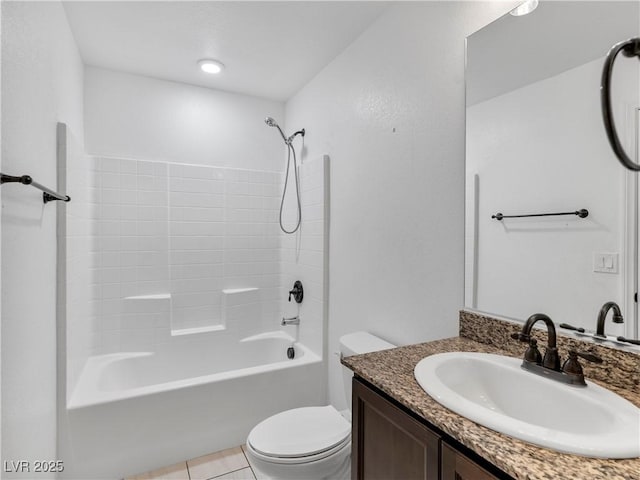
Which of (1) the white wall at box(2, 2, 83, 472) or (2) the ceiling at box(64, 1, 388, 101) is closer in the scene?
(1) the white wall at box(2, 2, 83, 472)

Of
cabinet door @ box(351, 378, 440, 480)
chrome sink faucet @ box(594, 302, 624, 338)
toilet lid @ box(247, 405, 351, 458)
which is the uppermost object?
chrome sink faucet @ box(594, 302, 624, 338)

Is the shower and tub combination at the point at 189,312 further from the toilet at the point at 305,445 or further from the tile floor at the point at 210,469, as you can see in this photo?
the toilet at the point at 305,445

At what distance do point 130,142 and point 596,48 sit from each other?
112 inches

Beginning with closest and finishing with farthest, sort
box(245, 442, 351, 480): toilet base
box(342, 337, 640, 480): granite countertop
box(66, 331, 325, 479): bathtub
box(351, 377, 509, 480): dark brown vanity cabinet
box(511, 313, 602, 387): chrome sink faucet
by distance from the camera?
box(342, 337, 640, 480): granite countertop < box(351, 377, 509, 480): dark brown vanity cabinet < box(511, 313, 602, 387): chrome sink faucet < box(245, 442, 351, 480): toilet base < box(66, 331, 325, 479): bathtub

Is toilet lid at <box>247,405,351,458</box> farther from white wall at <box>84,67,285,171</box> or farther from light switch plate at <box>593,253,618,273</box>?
white wall at <box>84,67,285,171</box>

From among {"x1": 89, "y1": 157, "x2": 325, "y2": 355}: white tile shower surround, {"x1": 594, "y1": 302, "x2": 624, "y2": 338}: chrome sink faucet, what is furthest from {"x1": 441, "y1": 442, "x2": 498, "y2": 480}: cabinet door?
{"x1": 89, "y1": 157, "x2": 325, "y2": 355}: white tile shower surround

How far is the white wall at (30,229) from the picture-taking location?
3.78 feet

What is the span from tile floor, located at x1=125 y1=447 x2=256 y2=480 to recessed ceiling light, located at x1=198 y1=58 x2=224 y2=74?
8.59ft

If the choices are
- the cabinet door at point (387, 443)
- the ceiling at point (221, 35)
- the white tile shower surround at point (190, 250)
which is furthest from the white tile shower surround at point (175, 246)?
the cabinet door at point (387, 443)

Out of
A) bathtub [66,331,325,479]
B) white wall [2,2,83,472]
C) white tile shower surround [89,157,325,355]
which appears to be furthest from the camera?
white tile shower surround [89,157,325,355]

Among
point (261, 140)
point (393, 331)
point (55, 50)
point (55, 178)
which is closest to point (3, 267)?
point (55, 178)

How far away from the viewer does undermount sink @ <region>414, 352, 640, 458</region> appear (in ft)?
2.18

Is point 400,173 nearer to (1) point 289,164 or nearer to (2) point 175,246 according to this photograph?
(1) point 289,164

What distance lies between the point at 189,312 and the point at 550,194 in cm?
260
